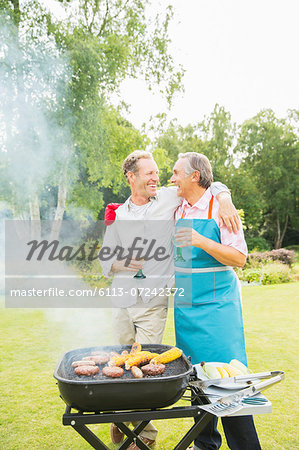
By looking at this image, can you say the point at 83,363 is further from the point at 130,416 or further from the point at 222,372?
the point at 222,372

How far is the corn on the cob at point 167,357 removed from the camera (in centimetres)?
173

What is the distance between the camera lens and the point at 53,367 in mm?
4297

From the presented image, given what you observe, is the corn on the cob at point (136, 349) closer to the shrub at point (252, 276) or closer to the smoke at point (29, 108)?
the smoke at point (29, 108)

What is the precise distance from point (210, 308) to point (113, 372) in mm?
679

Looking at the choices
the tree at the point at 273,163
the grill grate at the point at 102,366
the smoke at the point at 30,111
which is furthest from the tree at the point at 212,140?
the grill grate at the point at 102,366

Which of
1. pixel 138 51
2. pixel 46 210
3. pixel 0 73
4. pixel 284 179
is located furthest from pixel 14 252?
pixel 284 179

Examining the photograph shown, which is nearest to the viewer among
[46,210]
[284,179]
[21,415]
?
[21,415]

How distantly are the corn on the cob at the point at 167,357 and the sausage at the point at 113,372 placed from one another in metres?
0.17

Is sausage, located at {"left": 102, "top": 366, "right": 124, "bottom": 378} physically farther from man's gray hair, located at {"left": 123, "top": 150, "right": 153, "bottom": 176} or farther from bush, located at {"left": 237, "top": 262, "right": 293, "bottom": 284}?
bush, located at {"left": 237, "top": 262, "right": 293, "bottom": 284}

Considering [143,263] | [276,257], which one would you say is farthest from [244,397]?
[276,257]

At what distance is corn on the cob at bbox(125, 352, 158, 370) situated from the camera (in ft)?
5.57

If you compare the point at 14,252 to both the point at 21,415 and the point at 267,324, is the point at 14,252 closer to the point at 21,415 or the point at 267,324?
the point at 267,324

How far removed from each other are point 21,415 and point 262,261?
995 cm

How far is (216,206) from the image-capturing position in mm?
2133
